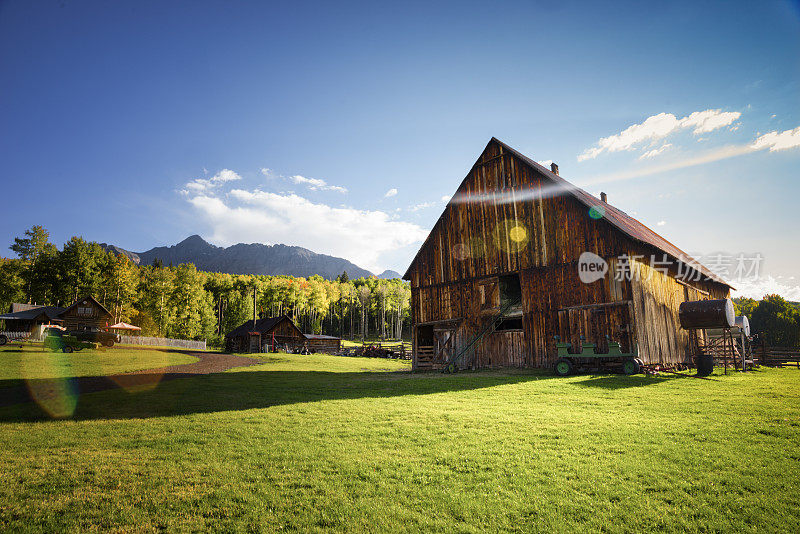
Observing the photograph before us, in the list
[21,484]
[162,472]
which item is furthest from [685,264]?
[21,484]

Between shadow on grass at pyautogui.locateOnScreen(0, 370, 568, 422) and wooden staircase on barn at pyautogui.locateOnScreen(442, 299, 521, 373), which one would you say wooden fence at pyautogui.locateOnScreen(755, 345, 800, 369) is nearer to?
wooden staircase on barn at pyautogui.locateOnScreen(442, 299, 521, 373)

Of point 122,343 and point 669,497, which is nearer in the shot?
point 669,497

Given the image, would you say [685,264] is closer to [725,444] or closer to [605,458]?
[725,444]

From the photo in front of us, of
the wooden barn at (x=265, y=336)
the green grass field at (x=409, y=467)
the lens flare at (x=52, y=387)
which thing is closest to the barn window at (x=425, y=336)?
the green grass field at (x=409, y=467)

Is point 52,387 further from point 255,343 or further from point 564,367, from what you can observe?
point 255,343

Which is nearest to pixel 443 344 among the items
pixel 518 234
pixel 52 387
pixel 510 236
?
pixel 510 236

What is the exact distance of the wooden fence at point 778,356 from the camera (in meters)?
28.6

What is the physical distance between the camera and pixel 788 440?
6.63 meters

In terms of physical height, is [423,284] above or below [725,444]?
above

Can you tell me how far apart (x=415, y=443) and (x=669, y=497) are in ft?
12.5

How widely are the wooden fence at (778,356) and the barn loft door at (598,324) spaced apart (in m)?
20.7

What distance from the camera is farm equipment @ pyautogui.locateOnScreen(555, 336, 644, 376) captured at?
1761cm

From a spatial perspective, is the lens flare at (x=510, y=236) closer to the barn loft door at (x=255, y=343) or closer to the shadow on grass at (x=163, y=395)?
the shadow on grass at (x=163, y=395)

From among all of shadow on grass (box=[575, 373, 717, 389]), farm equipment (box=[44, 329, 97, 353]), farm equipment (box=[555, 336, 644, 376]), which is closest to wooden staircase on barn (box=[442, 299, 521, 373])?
farm equipment (box=[555, 336, 644, 376])
